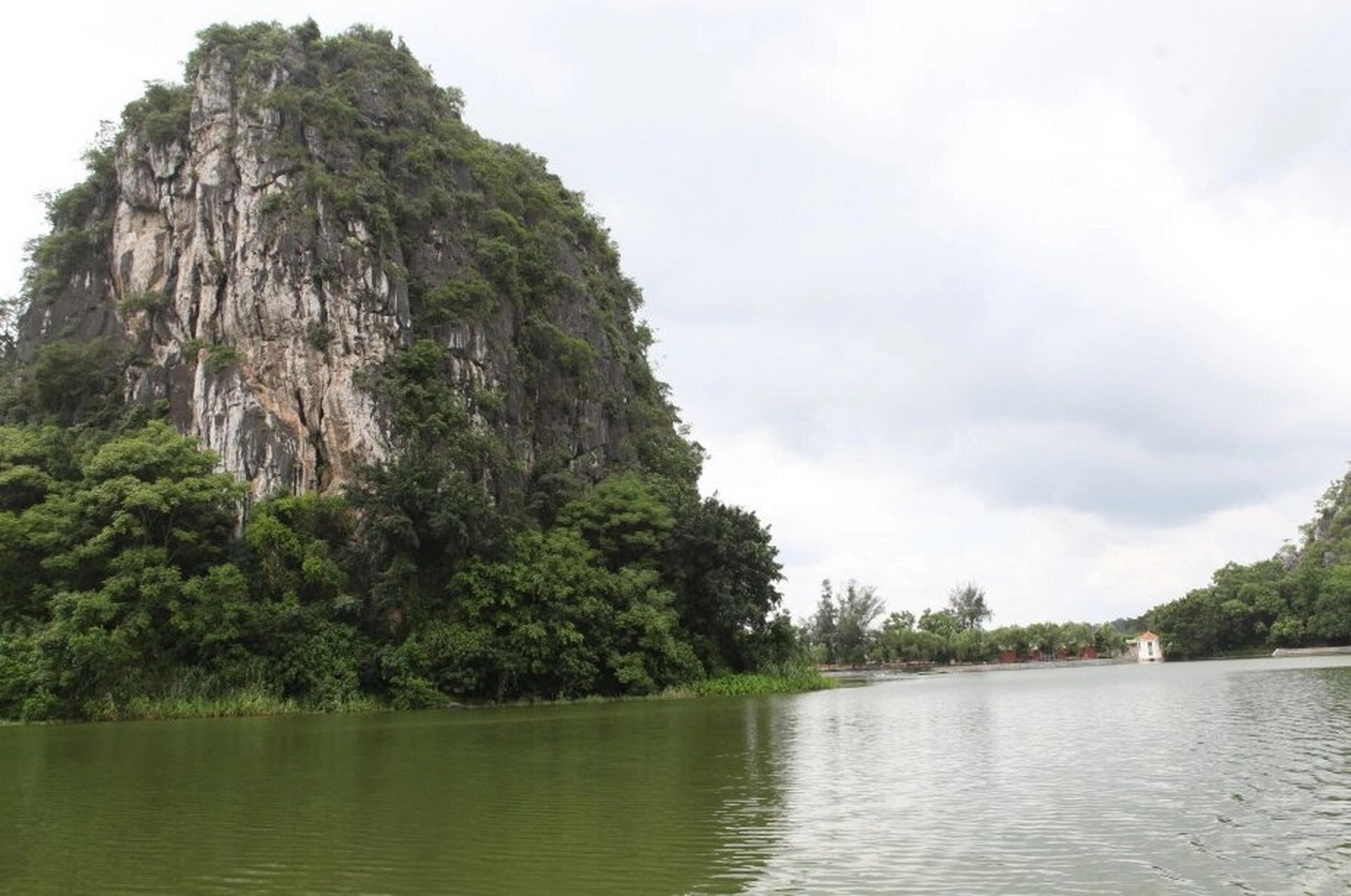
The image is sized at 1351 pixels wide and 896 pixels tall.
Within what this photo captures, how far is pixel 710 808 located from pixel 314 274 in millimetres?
35184

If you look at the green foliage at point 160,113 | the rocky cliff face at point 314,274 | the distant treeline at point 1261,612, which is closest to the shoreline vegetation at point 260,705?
the rocky cliff face at point 314,274

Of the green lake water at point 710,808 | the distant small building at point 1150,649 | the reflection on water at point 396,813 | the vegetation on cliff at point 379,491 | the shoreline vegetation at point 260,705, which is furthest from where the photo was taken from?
the distant small building at point 1150,649

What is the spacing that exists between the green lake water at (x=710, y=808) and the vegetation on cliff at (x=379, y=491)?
32.4 ft

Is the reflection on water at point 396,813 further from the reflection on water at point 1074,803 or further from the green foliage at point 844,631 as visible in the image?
the green foliage at point 844,631

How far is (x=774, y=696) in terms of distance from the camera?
3838 cm

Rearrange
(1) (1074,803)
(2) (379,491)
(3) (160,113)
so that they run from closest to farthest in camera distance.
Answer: (1) (1074,803) → (2) (379,491) → (3) (160,113)

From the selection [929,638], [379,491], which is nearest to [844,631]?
[929,638]

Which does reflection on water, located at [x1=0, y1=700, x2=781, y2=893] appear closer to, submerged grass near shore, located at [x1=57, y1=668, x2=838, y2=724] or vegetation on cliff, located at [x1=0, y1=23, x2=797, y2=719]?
submerged grass near shore, located at [x1=57, y1=668, x2=838, y2=724]

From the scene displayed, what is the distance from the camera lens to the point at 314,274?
135 feet

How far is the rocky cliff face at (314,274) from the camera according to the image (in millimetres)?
39906

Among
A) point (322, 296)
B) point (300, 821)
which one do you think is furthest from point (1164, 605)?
point (300, 821)

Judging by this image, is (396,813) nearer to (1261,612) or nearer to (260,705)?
(260,705)

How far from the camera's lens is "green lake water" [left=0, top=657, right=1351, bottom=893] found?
8.43m

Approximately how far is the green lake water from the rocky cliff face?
19.1m
